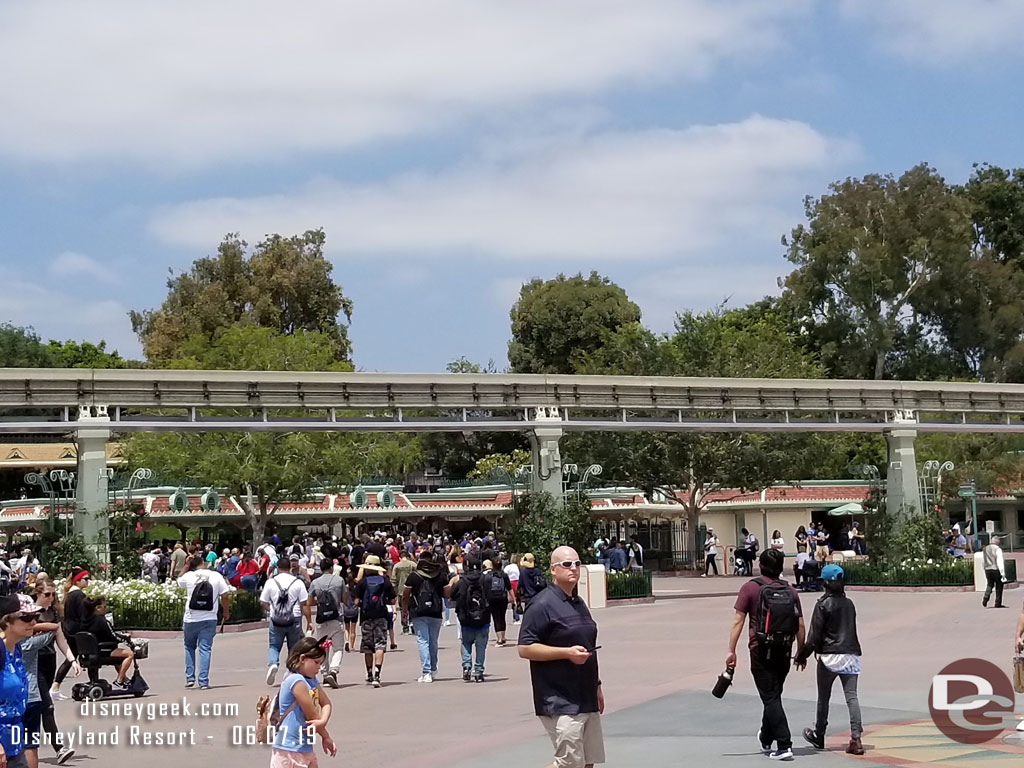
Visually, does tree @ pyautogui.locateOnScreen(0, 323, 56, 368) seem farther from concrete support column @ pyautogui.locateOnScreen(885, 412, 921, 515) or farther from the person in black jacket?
the person in black jacket

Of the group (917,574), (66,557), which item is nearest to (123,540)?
(66,557)

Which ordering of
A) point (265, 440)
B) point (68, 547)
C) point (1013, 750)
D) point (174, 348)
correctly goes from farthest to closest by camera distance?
point (174, 348), point (265, 440), point (68, 547), point (1013, 750)

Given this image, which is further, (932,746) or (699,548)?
(699,548)

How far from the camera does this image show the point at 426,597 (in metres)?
17.3

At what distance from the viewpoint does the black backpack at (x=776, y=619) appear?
36.1 feet

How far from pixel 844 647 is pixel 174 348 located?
192ft

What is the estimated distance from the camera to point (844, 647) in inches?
451

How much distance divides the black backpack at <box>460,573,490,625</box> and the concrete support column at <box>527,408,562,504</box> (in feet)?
49.9

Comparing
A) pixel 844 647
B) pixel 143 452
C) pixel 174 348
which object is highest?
pixel 174 348

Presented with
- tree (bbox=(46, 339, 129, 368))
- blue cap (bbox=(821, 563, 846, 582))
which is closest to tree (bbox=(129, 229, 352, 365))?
tree (bbox=(46, 339, 129, 368))

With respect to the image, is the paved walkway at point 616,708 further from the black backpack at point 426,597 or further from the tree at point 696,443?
the tree at point 696,443

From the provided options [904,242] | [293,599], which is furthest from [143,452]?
[904,242]

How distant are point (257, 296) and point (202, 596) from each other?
53.0 meters

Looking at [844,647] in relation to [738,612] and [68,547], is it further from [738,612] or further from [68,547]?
[68,547]
